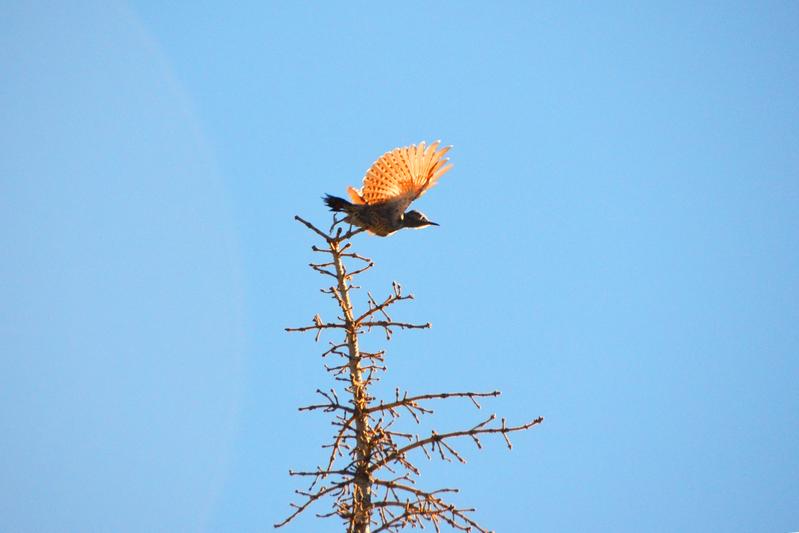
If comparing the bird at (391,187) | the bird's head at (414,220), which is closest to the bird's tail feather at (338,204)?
the bird at (391,187)

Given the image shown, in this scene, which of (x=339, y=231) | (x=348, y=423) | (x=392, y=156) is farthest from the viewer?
(x=392, y=156)

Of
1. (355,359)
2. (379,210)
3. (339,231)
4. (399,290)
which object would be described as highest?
(379,210)

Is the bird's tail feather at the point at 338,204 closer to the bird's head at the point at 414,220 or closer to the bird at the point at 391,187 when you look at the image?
the bird at the point at 391,187

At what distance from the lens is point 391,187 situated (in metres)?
7.24

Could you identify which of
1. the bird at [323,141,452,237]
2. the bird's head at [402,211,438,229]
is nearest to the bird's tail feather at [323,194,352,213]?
the bird at [323,141,452,237]

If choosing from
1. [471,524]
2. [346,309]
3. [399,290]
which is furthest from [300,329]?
[471,524]

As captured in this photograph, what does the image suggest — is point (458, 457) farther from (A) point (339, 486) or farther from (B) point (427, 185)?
(B) point (427, 185)

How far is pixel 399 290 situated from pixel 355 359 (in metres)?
0.51

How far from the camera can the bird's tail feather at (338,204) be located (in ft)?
23.4

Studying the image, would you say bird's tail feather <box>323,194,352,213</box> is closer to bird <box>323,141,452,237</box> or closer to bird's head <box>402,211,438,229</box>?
bird <box>323,141,452,237</box>

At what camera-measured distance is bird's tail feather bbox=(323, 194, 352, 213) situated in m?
7.12

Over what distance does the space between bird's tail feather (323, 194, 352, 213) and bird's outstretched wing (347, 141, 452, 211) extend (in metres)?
0.18

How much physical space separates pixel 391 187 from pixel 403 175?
7.6 inches

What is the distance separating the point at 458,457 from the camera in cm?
376
